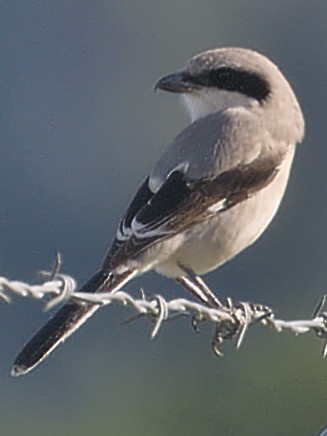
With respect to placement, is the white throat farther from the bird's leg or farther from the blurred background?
the blurred background

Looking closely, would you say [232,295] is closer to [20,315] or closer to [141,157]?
[20,315]

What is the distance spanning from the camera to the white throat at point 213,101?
669cm

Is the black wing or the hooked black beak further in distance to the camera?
the hooked black beak

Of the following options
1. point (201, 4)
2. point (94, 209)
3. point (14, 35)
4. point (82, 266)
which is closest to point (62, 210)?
point (94, 209)

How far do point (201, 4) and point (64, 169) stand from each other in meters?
9.95

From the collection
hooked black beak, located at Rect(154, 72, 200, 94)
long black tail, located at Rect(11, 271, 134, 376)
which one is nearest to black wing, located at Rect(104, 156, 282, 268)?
long black tail, located at Rect(11, 271, 134, 376)

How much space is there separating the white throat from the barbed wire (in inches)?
28.9

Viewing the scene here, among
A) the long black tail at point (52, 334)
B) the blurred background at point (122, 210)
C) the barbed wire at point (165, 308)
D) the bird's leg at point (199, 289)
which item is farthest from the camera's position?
the blurred background at point (122, 210)

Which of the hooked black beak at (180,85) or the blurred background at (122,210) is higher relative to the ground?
the hooked black beak at (180,85)

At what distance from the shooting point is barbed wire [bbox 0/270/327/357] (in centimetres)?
460

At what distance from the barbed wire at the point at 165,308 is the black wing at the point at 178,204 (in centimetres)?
28

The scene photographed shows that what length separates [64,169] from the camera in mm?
20375

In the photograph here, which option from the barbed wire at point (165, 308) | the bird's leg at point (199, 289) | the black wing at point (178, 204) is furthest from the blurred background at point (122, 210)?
the barbed wire at point (165, 308)

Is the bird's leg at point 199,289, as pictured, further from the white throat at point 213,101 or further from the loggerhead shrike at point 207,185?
the white throat at point 213,101
